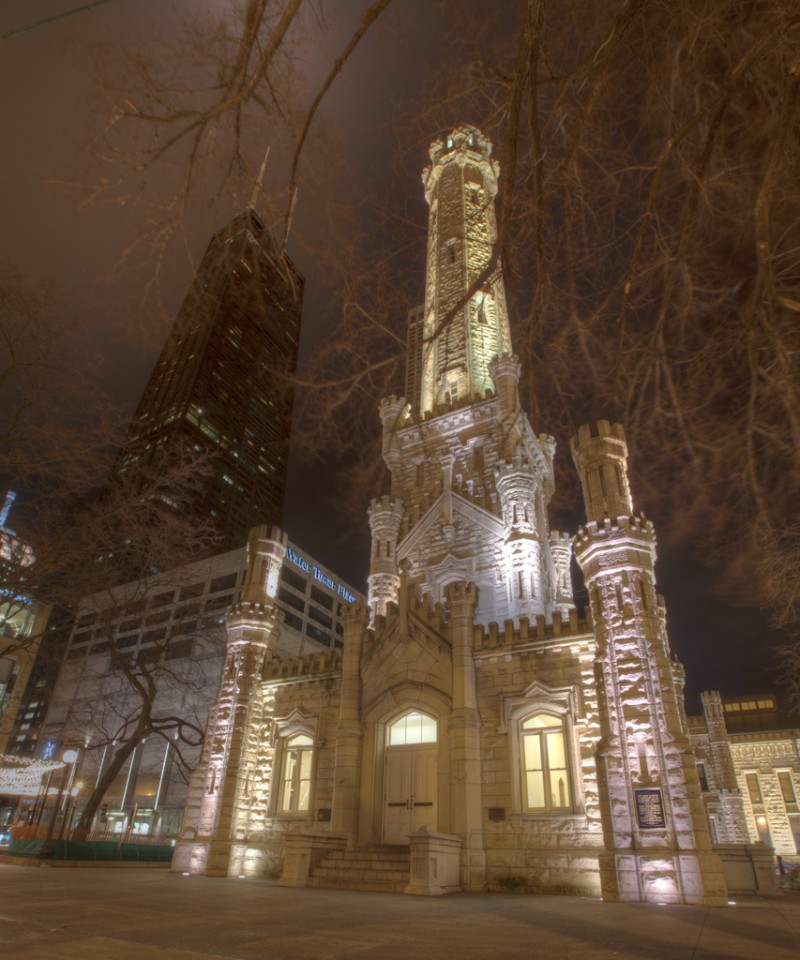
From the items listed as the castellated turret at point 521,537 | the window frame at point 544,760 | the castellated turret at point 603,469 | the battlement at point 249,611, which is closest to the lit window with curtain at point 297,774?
the battlement at point 249,611

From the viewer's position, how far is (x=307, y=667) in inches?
749

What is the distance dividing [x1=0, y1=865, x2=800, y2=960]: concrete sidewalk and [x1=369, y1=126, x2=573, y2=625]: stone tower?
1287cm

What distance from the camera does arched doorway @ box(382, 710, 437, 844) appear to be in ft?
51.5

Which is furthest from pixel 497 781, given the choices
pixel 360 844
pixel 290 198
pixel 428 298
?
pixel 428 298

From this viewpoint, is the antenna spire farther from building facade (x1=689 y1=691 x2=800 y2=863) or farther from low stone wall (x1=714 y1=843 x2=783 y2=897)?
building facade (x1=689 y1=691 x2=800 y2=863)

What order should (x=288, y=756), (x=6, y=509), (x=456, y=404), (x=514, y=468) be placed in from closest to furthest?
1. (x=6, y=509)
2. (x=288, y=756)
3. (x=514, y=468)
4. (x=456, y=404)

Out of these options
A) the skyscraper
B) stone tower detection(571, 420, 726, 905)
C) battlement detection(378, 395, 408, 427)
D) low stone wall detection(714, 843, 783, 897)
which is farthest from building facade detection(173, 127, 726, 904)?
battlement detection(378, 395, 408, 427)

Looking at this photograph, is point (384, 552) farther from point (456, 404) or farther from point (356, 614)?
point (356, 614)

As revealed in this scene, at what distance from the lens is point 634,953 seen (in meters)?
5.46

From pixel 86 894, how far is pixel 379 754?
8.66 m

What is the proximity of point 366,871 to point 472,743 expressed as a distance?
12.6 feet

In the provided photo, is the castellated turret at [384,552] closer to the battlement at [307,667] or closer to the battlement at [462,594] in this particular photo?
the battlement at [307,667]

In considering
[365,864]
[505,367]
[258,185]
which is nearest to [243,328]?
[258,185]

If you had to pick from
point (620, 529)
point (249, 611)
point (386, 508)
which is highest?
point (386, 508)
